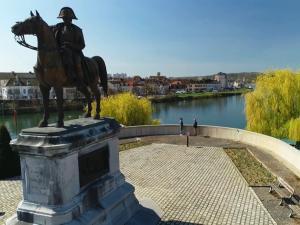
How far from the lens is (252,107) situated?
27516mm

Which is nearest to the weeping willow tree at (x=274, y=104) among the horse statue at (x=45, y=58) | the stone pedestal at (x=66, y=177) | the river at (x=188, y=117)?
the river at (x=188, y=117)

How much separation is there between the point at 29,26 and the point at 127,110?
954 inches

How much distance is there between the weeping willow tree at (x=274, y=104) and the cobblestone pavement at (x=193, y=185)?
8534 mm

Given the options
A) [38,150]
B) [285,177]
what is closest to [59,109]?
[38,150]

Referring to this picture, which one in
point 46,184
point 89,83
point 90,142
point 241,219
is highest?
point 89,83

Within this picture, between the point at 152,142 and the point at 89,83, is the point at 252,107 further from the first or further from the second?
the point at 89,83

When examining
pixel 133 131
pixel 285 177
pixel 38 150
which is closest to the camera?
pixel 38 150

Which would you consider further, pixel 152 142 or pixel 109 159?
pixel 152 142

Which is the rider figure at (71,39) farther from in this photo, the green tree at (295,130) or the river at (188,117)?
the river at (188,117)

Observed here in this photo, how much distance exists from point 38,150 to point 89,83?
10.3ft

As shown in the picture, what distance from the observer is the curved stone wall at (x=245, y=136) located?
644 inches

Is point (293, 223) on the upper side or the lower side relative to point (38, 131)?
lower

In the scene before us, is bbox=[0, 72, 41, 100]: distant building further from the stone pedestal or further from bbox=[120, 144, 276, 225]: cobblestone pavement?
the stone pedestal

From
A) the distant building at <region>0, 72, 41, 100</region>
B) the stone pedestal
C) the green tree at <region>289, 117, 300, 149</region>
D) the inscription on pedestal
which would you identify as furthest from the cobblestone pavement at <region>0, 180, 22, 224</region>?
the distant building at <region>0, 72, 41, 100</region>
